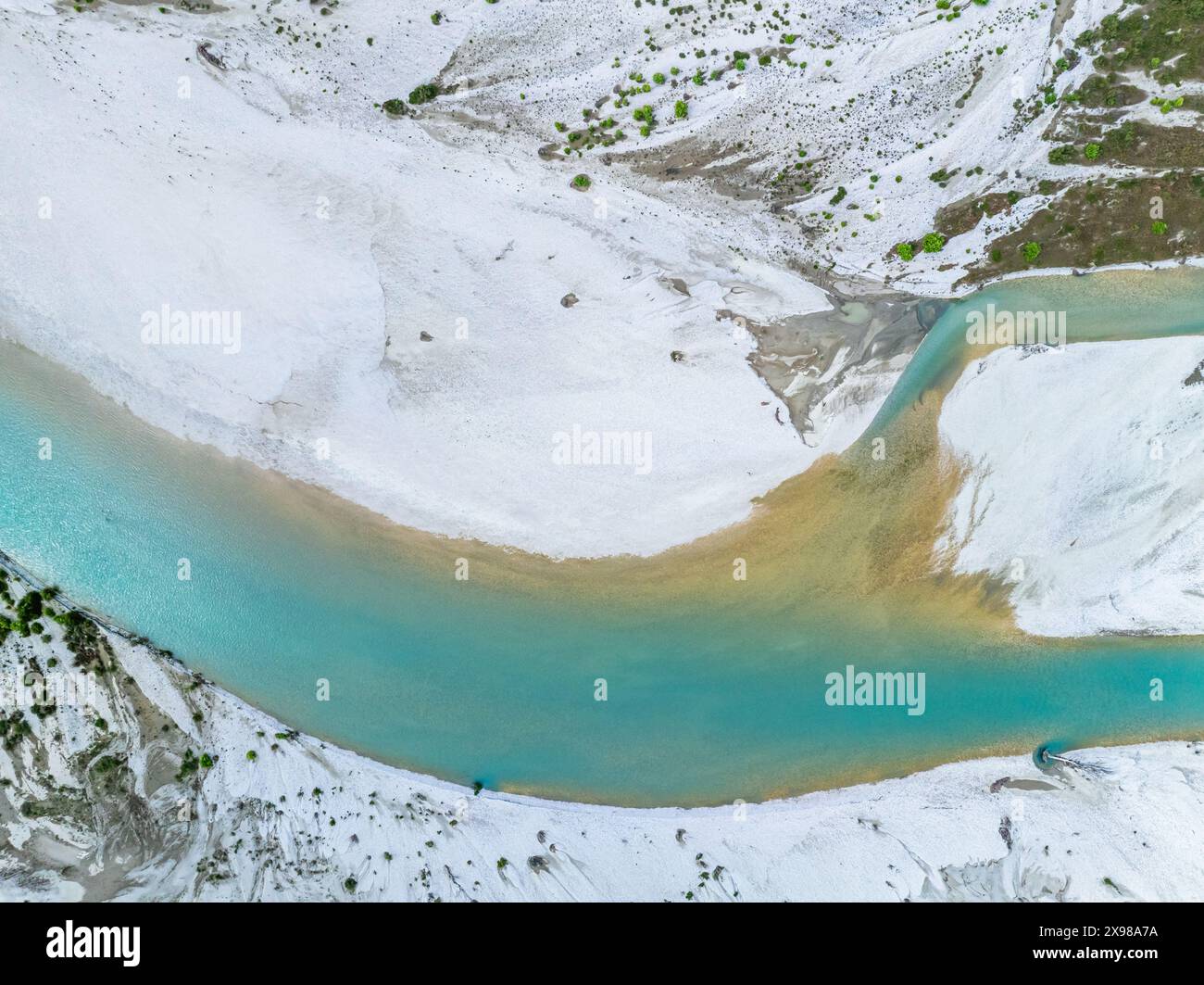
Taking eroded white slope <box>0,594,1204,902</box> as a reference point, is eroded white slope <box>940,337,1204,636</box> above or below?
above

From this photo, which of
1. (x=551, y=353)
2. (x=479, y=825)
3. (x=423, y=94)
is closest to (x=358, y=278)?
(x=423, y=94)

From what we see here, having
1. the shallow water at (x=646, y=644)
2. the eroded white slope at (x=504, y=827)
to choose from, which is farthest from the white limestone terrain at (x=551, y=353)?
the shallow water at (x=646, y=644)

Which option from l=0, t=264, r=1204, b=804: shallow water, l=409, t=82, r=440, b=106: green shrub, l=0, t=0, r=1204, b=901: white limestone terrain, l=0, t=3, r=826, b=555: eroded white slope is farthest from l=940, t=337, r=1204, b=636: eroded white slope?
l=409, t=82, r=440, b=106: green shrub

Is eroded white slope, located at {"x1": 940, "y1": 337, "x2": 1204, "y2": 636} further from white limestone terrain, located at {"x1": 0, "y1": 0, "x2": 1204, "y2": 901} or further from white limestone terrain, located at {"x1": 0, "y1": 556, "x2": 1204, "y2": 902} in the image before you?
white limestone terrain, located at {"x1": 0, "y1": 556, "x2": 1204, "y2": 902}
